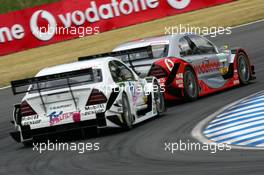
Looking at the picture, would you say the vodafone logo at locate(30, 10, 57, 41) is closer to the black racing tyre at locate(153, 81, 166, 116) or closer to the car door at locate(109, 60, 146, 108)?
the black racing tyre at locate(153, 81, 166, 116)

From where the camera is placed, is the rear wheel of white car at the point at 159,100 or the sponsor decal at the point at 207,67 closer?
the rear wheel of white car at the point at 159,100

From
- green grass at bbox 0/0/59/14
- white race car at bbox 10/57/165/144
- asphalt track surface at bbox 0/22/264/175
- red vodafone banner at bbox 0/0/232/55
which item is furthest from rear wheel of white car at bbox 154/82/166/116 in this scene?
green grass at bbox 0/0/59/14

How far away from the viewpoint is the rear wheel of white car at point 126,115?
1231 cm

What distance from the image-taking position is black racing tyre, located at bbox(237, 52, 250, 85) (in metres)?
17.2

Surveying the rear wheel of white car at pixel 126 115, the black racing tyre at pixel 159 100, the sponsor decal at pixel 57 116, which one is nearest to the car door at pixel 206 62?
the black racing tyre at pixel 159 100

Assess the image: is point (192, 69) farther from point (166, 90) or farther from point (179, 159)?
point (179, 159)

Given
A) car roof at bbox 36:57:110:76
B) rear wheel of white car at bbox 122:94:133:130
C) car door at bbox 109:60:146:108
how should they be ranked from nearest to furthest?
1. rear wheel of white car at bbox 122:94:133:130
2. car roof at bbox 36:57:110:76
3. car door at bbox 109:60:146:108

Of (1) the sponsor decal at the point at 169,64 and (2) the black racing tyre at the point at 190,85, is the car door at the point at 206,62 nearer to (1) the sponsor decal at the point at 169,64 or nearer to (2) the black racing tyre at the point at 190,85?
(2) the black racing tyre at the point at 190,85

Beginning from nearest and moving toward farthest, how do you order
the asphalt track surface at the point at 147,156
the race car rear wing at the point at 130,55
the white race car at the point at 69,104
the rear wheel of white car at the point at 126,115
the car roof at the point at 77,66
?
the asphalt track surface at the point at 147,156 < the white race car at the point at 69,104 < the rear wheel of white car at the point at 126,115 < the car roof at the point at 77,66 < the race car rear wing at the point at 130,55

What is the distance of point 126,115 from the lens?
12.4 meters

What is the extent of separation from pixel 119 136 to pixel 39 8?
16.9 m

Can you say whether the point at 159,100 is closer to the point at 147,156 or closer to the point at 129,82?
the point at 129,82

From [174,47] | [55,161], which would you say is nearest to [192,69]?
[174,47]

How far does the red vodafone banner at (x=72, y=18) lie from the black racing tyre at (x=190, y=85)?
13155 mm
